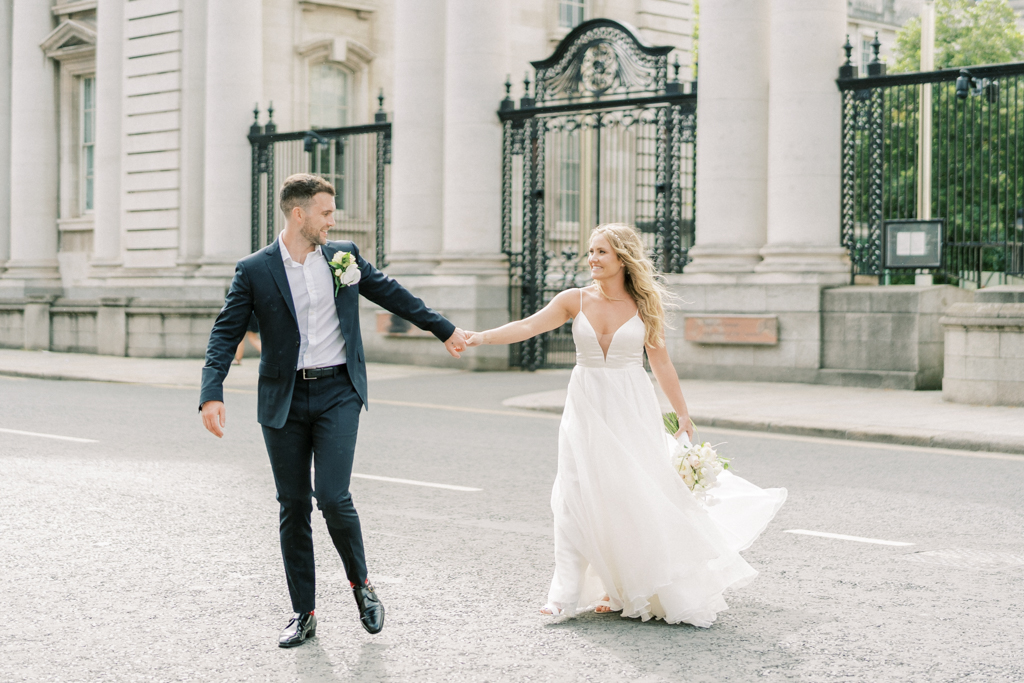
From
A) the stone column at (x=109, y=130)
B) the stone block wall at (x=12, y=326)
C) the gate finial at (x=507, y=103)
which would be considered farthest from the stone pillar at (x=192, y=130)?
the gate finial at (x=507, y=103)

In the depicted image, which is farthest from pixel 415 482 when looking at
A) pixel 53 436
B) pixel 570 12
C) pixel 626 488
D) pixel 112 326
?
pixel 570 12

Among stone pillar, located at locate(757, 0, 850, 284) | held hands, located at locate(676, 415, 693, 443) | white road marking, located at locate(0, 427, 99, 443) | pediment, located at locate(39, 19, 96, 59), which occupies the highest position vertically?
pediment, located at locate(39, 19, 96, 59)

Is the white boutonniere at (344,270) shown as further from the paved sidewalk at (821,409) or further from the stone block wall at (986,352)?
the stone block wall at (986,352)

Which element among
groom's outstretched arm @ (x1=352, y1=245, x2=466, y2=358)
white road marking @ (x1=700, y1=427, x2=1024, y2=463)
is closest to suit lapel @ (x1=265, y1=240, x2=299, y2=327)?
groom's outstretched arm @ (x1=352, y1=245, x2=466, y2=358)

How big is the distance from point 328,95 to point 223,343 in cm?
2224

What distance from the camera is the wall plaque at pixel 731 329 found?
52.9ft

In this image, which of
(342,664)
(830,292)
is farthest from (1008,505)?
(830,292)

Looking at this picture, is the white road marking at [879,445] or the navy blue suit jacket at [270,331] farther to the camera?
the white road marking at [879,445]

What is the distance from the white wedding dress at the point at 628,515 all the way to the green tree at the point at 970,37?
139 ft

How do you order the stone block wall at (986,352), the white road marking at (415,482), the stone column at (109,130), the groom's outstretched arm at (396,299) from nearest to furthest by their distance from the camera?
1. the groom's outstretched arm at (396,299)
2. the white road marking at (415,482)
3. the stone block wall at (986,352)
4. the stone column at (109,130)

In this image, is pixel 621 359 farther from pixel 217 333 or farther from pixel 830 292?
pixel 830 292

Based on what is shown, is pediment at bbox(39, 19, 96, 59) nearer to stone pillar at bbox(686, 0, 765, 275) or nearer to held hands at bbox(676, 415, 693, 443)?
stone pillar at bbox(686, 0, 765, 275)

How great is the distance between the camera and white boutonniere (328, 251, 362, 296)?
4.81 meters

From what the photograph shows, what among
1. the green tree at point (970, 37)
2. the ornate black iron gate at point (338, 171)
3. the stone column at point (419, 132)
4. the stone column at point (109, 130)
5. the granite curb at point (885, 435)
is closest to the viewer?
the granite curb at point (885, 435)
